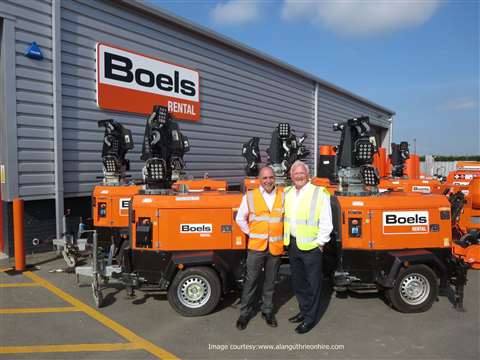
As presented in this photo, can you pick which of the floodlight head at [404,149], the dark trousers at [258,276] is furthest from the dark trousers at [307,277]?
the floodlight head at [404,149]

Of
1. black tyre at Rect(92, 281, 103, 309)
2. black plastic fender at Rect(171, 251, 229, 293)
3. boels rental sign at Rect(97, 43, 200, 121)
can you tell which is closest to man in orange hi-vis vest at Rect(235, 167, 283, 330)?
black plastic fender at Rect(171, 251, 229, 293)

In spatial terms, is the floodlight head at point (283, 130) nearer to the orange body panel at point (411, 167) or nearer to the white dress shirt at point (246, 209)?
the white dress shirt at point (246, 209)

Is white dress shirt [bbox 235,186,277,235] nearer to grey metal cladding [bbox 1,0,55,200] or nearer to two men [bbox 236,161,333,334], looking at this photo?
two men [bbox 236,161,333,334]

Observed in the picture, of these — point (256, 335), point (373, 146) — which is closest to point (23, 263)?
point (256, 335)

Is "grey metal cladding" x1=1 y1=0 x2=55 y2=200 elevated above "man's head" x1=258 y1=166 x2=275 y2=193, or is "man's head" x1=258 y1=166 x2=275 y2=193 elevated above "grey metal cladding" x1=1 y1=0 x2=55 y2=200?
"grey metal cladding" x1=1 y1=0 x2=55 y2=200

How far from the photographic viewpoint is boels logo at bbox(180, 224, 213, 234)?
5.25 metres

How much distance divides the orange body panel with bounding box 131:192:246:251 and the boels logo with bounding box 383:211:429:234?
2010 mm

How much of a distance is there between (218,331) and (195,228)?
138 cm

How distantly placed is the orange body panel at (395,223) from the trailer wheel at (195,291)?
1924 mm

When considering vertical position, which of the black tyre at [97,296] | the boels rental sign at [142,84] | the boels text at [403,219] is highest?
the boels rental sign at [142,84]

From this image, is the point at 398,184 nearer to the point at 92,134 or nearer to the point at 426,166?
the point at 92,134

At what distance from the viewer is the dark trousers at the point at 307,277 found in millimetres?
4555

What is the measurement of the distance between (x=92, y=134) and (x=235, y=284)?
6.39m

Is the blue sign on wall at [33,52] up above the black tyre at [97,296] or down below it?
above
